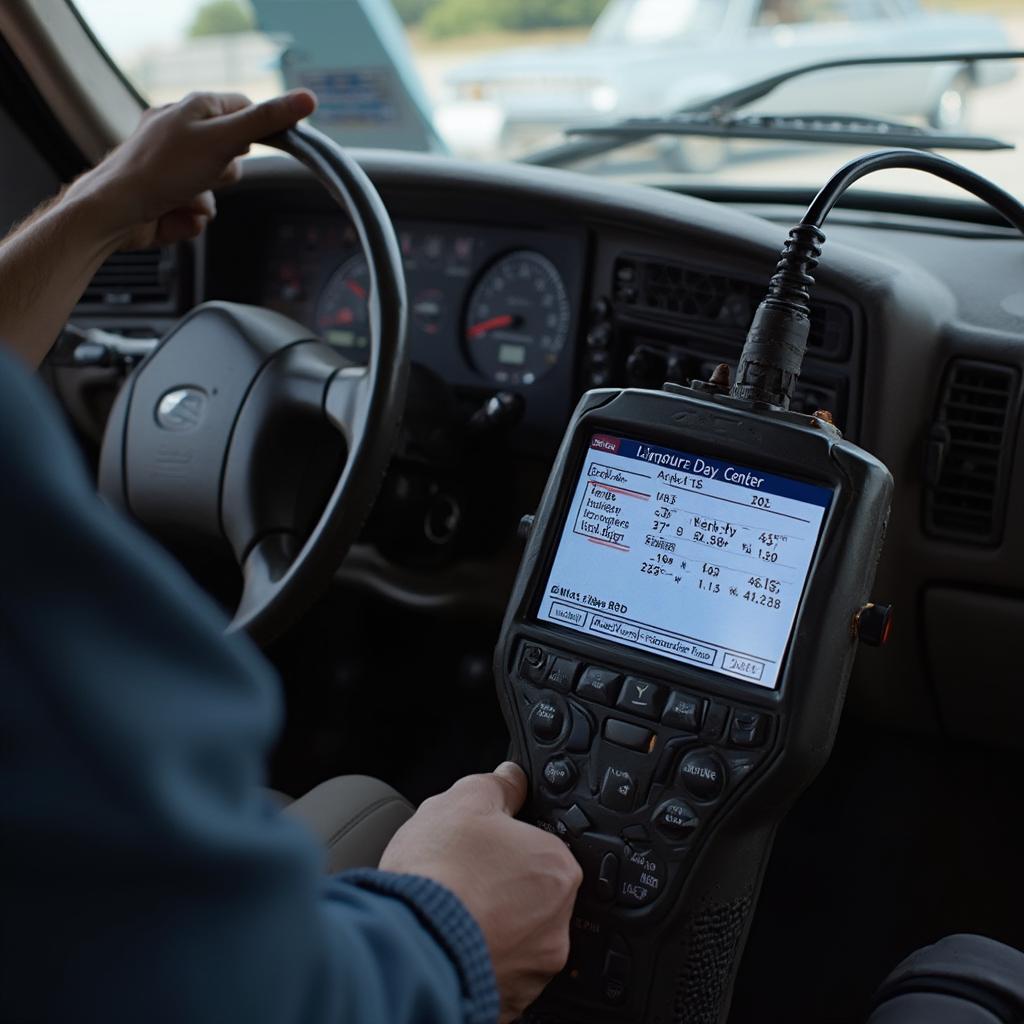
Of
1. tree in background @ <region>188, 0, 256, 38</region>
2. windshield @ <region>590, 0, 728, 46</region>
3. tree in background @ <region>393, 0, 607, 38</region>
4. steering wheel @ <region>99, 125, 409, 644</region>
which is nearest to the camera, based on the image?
steering wheel @ <region>99, 125, 409, 644</region>

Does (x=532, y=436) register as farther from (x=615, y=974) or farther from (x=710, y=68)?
(x=710, y=68)

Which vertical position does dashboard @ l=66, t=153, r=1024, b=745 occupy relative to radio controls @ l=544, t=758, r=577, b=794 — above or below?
above

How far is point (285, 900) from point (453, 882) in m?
0.31

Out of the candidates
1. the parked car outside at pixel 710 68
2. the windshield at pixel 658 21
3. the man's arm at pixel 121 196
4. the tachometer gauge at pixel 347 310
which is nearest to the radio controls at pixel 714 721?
the man's arm at pixel 121 196

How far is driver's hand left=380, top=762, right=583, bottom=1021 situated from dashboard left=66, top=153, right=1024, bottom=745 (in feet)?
2.29

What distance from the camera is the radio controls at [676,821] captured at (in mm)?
956

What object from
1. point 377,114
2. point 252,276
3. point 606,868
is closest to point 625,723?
point 606,868

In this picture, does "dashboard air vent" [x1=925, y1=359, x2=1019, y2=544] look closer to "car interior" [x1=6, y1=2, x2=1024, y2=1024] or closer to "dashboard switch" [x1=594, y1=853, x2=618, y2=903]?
"car interior" [x1=6, y1=2, x2=1024, y2=1024]

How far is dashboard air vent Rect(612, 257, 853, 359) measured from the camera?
1402 mm

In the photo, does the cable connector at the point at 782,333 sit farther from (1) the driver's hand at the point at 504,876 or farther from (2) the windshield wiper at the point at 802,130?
(2) the windshield wiper at the point at 802,130

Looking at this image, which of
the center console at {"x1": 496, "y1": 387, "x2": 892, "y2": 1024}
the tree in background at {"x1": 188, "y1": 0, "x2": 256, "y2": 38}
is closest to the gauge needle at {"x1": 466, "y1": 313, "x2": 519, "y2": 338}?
the center console at {"x1": 496, "y1": 387, "x2": 892, "y2": 1024}

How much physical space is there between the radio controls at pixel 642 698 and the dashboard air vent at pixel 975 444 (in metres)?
0.56

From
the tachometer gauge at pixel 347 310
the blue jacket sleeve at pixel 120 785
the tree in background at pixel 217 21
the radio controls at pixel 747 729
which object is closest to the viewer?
the blue jacket sleeve at pixel 120 785

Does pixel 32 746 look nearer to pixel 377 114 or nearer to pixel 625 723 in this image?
pixel 625 723
